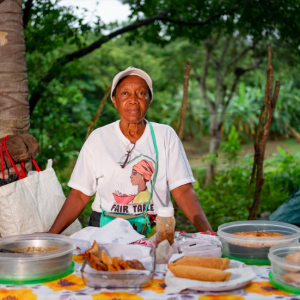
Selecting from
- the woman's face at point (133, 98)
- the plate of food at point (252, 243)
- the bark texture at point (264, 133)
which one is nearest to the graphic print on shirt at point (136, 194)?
the woman's face at point (133, 98)

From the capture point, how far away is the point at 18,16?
2834mm

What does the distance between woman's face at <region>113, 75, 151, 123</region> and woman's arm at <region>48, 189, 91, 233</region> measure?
52 centimetres

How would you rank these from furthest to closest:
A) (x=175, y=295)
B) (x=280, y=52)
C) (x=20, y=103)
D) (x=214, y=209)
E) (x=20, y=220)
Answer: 1. (x=280, y=52)
2. (x=214, y=209)
3. (x=20, y=103)
4. (x=20, y=220)
5. (x=175, y=295)

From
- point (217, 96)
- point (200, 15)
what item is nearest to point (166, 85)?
point (217, 96)

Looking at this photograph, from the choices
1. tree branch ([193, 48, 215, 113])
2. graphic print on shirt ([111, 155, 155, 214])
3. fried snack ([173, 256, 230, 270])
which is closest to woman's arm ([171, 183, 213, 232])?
graphic print on shirt ([111, 155, 155, 214])

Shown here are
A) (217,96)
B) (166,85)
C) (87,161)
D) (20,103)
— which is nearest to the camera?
(87,161)

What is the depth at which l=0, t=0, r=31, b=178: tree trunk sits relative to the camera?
274cm

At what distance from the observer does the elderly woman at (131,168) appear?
2416mm

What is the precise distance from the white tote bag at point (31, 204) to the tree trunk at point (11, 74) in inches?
12.3

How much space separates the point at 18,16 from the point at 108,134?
1.02m

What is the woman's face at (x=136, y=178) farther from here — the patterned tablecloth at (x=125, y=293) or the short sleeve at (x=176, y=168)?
the patterned tablecloth at (x=125, y=293)

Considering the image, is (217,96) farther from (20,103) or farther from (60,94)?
(20,103)

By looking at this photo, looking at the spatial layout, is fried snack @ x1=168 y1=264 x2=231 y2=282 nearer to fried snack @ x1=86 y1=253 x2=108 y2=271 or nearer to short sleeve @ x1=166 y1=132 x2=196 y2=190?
fried snack @ x1=86 y1=253 x2=108 y2=271

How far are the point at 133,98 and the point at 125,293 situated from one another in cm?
129
